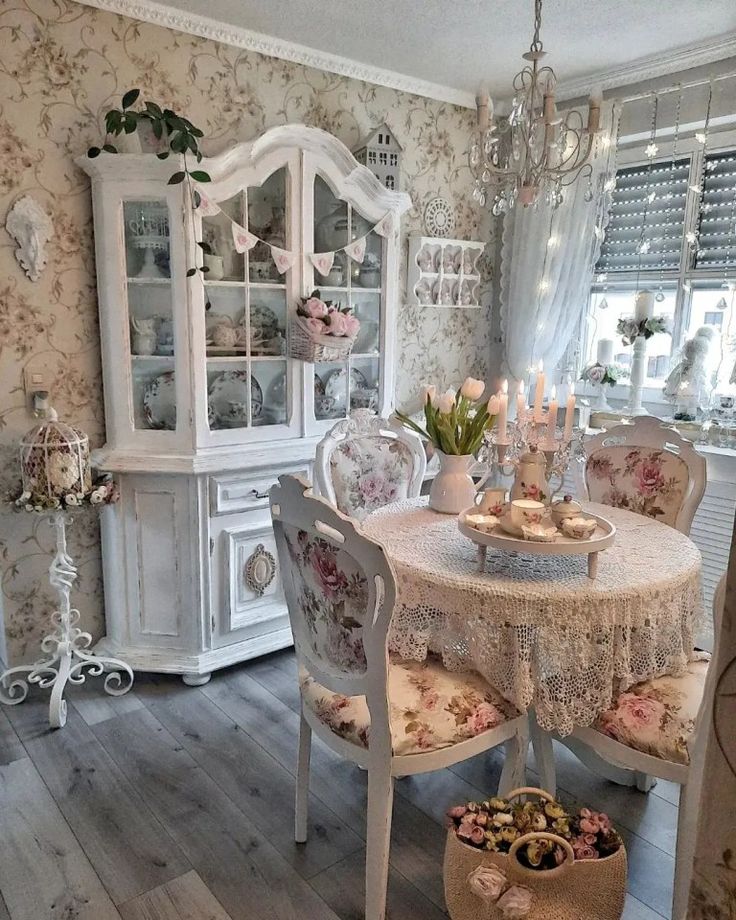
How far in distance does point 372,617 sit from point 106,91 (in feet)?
7.16

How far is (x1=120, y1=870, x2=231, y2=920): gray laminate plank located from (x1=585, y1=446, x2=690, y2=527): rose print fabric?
67.1 inches

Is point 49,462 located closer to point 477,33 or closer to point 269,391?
point 269,391

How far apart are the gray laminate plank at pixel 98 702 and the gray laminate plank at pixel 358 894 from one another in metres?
1.05

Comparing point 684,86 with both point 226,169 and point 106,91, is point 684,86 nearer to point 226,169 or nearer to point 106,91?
point 226,169

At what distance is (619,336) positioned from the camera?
11.2 ft

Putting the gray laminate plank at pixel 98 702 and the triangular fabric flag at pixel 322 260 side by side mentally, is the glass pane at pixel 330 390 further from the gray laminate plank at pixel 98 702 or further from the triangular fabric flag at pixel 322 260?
the gray laminate plank at pixel 98 702

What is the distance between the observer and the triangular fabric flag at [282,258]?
2658mm

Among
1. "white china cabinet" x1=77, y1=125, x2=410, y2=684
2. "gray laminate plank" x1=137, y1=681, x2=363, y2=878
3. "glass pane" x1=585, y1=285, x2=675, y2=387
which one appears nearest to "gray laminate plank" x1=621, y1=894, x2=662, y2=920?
"gray laminate plank" x1=137, y1=681, x2=363, y2=878

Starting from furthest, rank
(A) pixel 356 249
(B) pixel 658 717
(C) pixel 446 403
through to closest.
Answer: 1. (A) pixel 356 249
2. (C) pixel 446 403
3. (B) pixel 658 717

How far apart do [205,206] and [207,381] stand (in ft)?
2.05

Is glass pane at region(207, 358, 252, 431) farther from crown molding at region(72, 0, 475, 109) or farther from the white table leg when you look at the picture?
the white table leg

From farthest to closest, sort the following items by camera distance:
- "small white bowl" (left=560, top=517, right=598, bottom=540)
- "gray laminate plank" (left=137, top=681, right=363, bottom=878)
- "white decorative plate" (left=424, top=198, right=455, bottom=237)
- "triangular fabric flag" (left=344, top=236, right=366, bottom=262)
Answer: "white decorative plate" (left=424, top=198, right=455, bottom=237) < "triangular fabric flag" (left=344, top=236, right=366, bottom=262) < "gray laminate plank" (left=137, top=681, right=363, bottom=878) < "small white bowl" (left=560, top=517, right=598, bottom=540)

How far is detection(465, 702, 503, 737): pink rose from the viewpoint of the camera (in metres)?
1.58

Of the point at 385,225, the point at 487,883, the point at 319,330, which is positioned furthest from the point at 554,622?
the point at 385,225
